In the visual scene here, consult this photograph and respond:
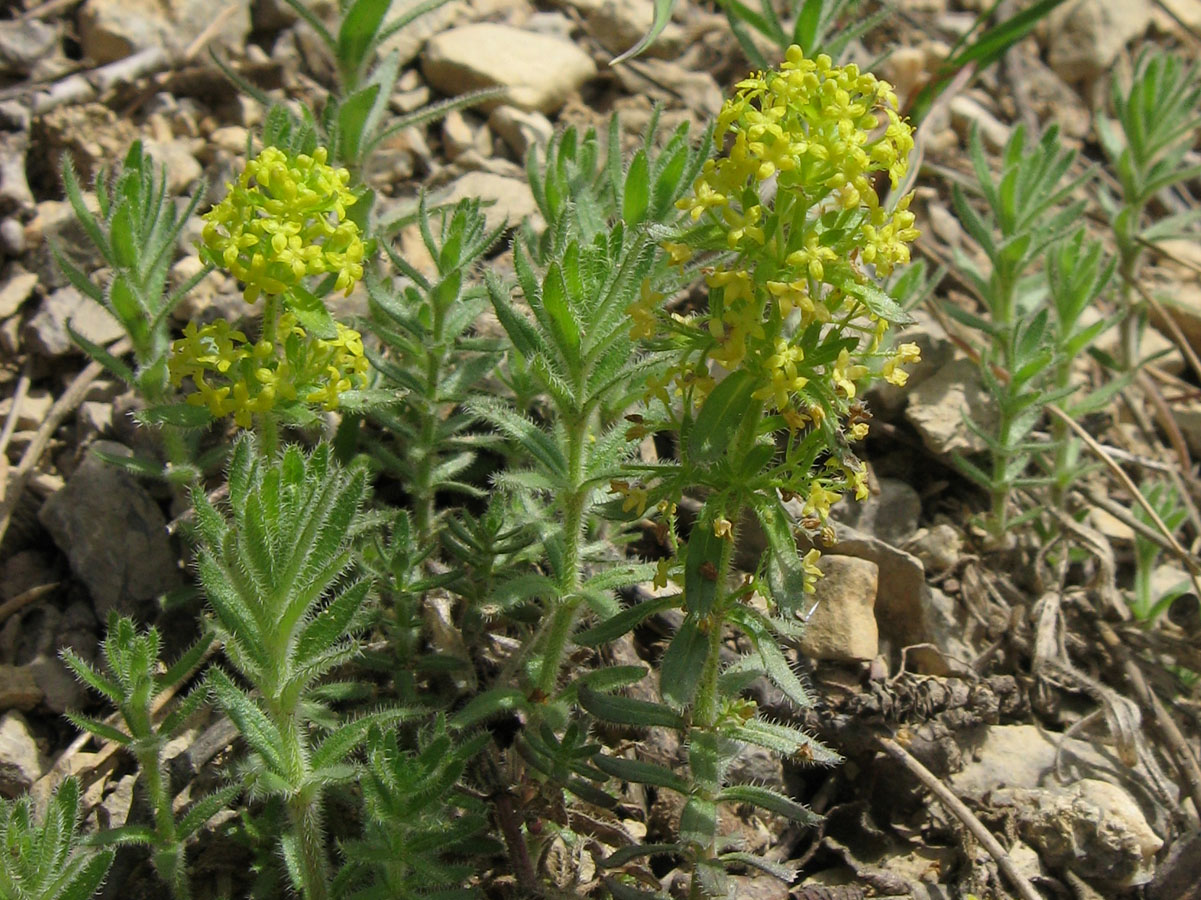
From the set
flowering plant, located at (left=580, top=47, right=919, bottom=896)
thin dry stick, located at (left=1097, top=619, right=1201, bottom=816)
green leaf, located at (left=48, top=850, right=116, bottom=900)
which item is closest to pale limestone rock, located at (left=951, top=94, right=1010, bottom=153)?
thin dry stick, located at (left=1097, top=619, right=1201, bottom=816)

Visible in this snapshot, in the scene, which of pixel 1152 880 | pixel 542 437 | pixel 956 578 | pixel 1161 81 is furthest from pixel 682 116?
pixel 1152 880

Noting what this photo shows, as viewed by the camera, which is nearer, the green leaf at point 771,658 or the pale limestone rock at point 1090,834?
the green leaf at point 771,658

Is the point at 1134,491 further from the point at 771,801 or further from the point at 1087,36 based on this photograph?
the point at 1087,36

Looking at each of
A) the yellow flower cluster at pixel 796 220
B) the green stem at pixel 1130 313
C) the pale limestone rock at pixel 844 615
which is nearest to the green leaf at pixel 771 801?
the pale limestone rock at pixel 844 615

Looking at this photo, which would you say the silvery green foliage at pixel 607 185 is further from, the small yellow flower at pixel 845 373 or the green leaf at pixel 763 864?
the green leaf at pixel 763 864

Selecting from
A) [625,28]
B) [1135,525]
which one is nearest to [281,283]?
[1135,525]

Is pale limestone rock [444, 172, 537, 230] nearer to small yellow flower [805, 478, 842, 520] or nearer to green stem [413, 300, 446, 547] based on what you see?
green stem [413, 300, 446, 547]
